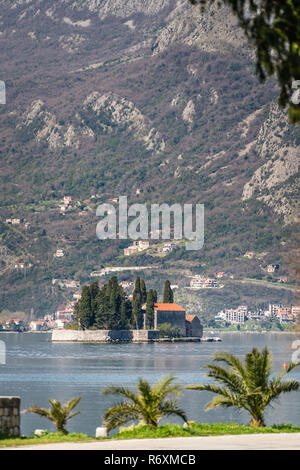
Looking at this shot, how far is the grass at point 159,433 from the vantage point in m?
27.9

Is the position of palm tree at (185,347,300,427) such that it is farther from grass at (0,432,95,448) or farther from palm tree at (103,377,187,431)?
grass at (0,432,95,448)

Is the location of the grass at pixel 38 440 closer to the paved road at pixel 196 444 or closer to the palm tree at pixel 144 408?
the paved road at pixel 196 444

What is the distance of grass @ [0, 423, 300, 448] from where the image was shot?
2788 cm

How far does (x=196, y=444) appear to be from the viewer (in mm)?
26391

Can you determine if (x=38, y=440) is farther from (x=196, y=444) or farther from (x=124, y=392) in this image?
(x=124, y=392)

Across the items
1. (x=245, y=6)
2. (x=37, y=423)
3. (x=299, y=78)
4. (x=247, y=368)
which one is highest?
(x=245, y=6)

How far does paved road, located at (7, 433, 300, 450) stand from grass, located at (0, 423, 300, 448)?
955mm

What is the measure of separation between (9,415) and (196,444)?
6.49 m

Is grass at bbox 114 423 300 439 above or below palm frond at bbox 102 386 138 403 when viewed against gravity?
below

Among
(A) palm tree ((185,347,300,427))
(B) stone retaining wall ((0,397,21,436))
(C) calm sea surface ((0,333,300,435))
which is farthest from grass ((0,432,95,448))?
(C) calm sea surface ((0,333,300,435))
